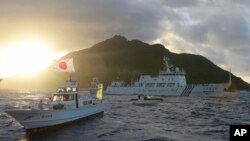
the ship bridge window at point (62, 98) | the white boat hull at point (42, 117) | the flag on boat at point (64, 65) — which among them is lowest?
the white boat hull at point (42, 117)

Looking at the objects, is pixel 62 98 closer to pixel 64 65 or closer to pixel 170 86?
pixel 64 65

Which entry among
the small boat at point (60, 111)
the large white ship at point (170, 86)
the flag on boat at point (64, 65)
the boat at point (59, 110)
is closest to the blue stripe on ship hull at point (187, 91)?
the large white ship at point (170, 86)

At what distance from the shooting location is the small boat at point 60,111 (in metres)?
37.0

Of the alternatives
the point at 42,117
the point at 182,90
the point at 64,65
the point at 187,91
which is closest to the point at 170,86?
the point at 182,90

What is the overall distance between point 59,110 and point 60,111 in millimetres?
352

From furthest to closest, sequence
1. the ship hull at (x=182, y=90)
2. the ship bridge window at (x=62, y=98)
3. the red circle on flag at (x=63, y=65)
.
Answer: the ship hull at (x=182, y=90) → the red circle on flag at (x=63, y=65) → the ship bridge window at (x=62, y=98)

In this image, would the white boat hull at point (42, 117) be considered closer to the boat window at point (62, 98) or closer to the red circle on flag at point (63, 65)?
the boat window at point (62, 98)

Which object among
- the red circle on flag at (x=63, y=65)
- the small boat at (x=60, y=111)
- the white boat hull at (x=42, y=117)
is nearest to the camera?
the white boat hull at (x=42, y=117)

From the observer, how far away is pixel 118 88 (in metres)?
172

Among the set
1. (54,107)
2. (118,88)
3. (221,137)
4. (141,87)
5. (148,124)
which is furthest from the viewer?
(118,88)

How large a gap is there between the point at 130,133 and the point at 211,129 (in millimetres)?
10935

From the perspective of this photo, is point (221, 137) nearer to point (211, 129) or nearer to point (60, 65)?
point (211, 129)

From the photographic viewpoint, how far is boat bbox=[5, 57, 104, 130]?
3697 centimetres

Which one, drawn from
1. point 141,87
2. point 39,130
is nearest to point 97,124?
point 39,130
